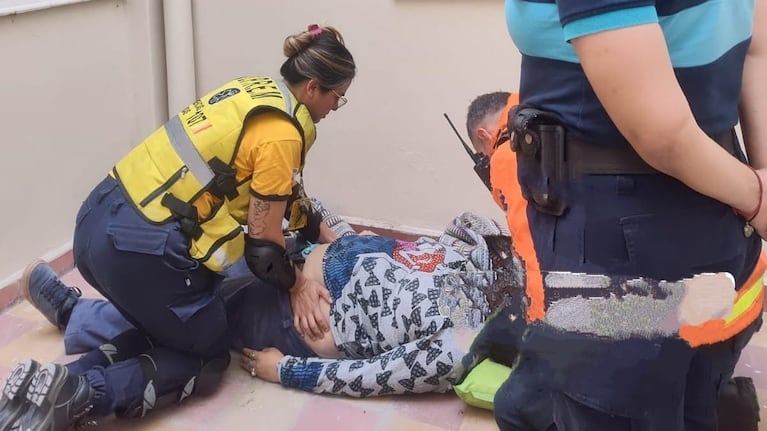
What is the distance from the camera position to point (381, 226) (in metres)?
2.44

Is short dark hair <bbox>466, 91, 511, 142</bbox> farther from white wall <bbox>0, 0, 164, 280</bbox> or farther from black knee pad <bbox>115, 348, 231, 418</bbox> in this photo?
white wall <bbox>0, 0, 164, 280</bbox>

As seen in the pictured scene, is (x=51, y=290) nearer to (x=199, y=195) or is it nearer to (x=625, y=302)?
(x=199, y=195)

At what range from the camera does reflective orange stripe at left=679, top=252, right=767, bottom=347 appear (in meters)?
0.84

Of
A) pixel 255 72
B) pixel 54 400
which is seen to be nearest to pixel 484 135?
pixel 255 72

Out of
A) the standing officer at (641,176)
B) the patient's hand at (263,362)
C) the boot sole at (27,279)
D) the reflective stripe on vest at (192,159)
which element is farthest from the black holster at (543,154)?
the boot sole at (27,279)

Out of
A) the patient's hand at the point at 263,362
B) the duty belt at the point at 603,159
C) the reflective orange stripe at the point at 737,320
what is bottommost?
the patient's hand at the point at 263,362

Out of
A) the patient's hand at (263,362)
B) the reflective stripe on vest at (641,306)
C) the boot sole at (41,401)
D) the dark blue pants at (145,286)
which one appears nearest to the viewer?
the reflective stripe on vest at (641,306)

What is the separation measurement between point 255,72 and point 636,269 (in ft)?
6.03

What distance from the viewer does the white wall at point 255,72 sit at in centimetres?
207

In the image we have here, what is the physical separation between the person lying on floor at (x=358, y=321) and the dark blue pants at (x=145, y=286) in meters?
0.14

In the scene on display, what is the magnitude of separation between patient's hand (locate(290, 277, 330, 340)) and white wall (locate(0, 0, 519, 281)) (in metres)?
0.68

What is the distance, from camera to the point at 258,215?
163 centimetres

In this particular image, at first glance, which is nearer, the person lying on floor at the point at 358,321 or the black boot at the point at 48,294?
the person lying on floor at the point at 358,321

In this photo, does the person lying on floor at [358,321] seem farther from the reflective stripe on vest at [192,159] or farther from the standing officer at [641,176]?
the standing officer at [641,176]
